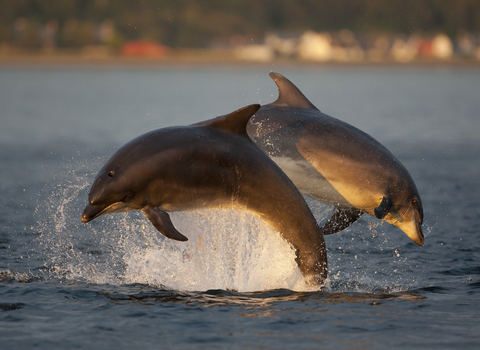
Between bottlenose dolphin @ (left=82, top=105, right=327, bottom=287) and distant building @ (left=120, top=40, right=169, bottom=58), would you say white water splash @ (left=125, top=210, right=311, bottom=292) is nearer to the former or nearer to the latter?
bottlenose dolphin @ (left=82, top=105, right=327, bottom=287)

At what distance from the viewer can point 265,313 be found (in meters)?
9.13

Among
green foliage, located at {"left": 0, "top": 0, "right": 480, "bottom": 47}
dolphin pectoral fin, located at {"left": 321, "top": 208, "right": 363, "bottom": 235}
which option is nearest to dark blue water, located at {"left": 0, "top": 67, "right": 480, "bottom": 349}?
dolphin pectoral fin, located at {"left": 321, "top": 208, "right": 363, "bottom": 235}

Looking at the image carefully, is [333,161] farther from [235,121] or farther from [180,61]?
[180,61]

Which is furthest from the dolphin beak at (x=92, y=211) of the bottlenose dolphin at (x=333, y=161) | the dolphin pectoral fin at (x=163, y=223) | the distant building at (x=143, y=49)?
the distant building at (x=143, y=49)

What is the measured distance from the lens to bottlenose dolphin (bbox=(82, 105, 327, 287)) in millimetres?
8398

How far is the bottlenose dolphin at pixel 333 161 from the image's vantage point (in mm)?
10539

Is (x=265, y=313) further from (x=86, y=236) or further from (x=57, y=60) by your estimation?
(x=57, y=60)

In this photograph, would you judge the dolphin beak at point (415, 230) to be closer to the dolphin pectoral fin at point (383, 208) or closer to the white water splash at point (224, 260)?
the dolphin pectoral fin at point (383, 208)

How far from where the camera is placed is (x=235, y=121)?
9188 millimetres

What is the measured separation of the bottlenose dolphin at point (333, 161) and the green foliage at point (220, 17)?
478ft

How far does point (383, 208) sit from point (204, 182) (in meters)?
3.14

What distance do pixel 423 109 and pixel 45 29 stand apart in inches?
4661

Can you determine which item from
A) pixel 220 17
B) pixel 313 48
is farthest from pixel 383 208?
pixel 220 17

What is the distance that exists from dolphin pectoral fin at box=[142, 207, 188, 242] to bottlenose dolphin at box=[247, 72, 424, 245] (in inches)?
102
